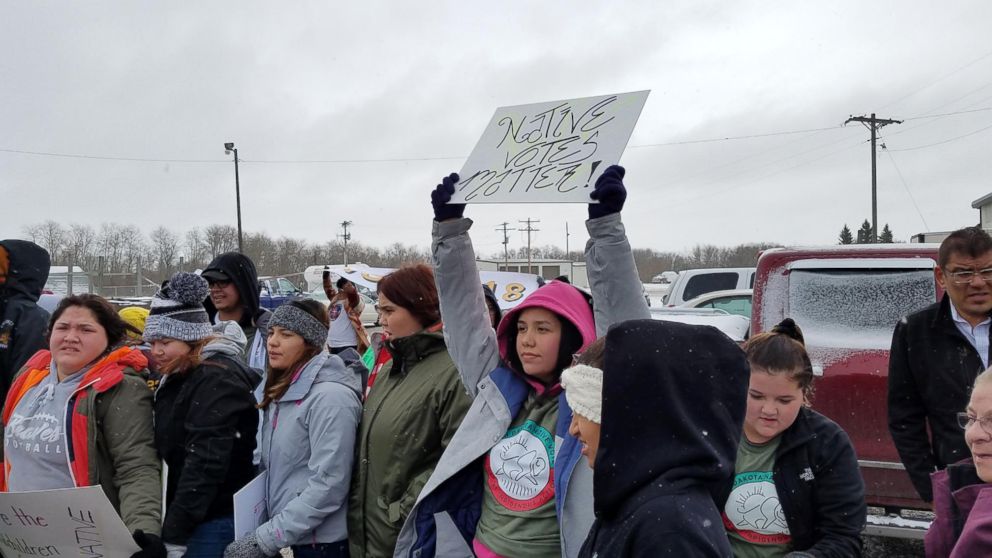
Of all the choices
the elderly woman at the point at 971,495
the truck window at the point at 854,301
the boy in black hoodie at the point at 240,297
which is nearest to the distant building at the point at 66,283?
the boy in black hoodie at the point at 240,297

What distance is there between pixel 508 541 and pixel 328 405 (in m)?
1.04

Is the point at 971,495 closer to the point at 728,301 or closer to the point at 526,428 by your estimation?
the point at 526,428

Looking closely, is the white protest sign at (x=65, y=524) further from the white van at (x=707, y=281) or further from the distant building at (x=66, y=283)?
the distant building at (x=66, y=283)

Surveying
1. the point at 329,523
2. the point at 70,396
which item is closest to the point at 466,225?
the point at 329,523

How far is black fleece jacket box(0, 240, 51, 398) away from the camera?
4.13 metres

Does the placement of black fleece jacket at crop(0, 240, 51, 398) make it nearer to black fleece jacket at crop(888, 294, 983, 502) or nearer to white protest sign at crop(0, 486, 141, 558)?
white protest sign at crop(0, 486, 141, 558)

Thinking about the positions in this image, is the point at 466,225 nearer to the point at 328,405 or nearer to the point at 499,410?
the point at 499,410

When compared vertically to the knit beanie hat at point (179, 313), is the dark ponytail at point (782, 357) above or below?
below

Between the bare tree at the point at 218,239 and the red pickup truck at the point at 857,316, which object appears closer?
the red pickup truck at the point at 857,316

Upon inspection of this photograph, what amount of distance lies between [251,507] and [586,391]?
186cm

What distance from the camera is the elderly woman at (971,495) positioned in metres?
1.73

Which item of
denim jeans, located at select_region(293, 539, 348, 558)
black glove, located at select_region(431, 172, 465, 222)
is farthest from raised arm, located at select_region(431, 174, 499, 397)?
denim jeans, located at select_region(293, 539, 348, 558)

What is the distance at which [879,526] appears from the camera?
341 centimetres

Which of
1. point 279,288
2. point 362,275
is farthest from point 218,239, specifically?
point 362,275
